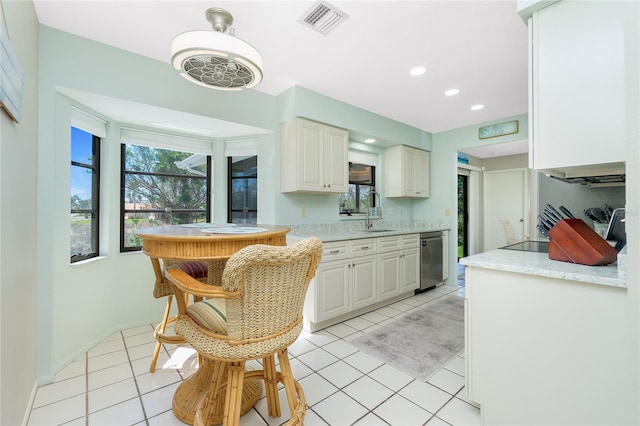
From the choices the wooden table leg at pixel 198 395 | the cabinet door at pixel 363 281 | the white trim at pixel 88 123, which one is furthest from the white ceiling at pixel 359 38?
the wooden table leg at pixel 198 395

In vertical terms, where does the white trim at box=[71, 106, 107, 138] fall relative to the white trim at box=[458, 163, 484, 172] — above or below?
below

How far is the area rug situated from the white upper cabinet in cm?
162

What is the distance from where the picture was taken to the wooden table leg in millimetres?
1533

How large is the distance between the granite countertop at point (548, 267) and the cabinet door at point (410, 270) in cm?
196

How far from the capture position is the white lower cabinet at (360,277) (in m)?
2.74

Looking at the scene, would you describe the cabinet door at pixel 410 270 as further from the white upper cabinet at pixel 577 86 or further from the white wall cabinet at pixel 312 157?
the white upper cabinet at pixel 577 86

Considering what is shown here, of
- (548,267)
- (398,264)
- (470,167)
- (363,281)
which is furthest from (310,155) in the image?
(470,167)

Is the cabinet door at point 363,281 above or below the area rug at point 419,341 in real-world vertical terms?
above

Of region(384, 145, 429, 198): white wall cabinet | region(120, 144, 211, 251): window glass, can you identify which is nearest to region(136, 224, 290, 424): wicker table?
region(120, 144, 211, 251): window glass

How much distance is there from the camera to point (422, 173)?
4477 mm

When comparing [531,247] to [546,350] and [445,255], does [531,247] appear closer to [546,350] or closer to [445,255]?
[546,350]

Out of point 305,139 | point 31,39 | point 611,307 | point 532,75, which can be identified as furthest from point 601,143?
point 31,39

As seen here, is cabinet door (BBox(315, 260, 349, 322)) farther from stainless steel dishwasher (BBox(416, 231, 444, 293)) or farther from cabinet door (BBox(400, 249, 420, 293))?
stainless steel dishwasher (BBox(416, 231, 444, 293))

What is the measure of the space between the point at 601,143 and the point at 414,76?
178 cm
